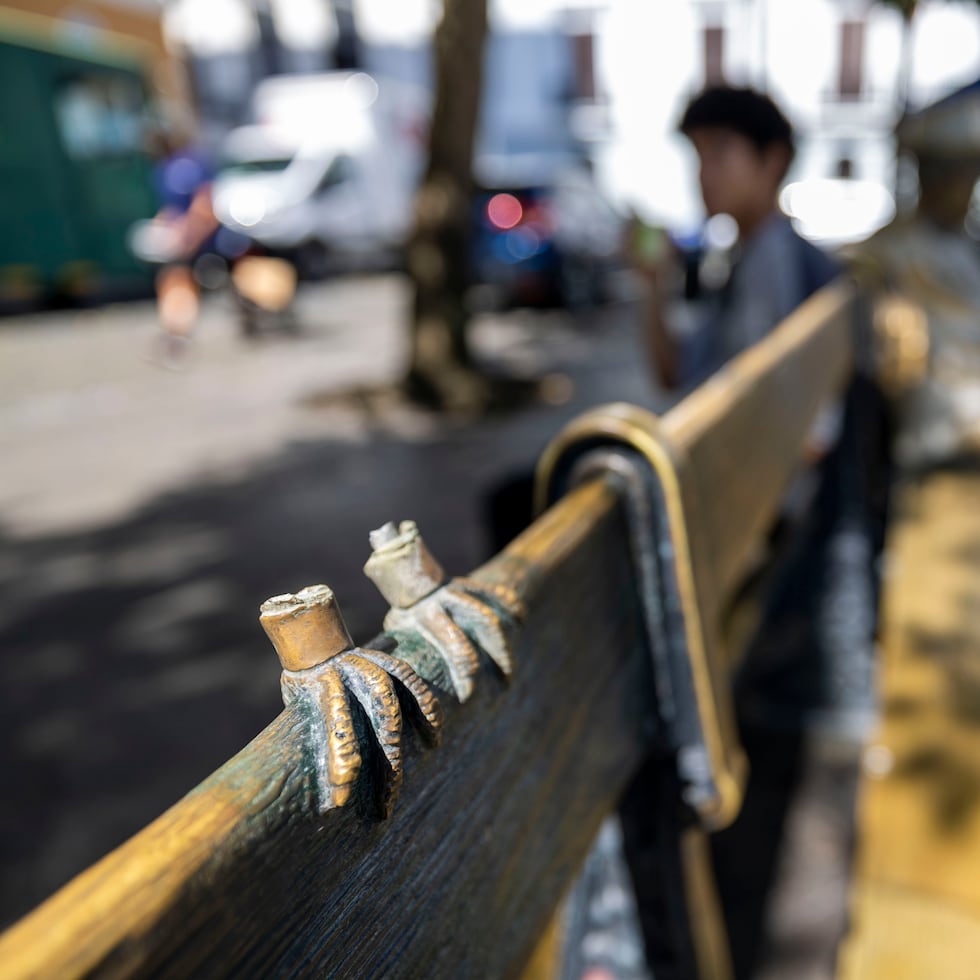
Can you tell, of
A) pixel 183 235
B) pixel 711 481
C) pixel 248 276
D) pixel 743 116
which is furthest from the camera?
pixel 248 276

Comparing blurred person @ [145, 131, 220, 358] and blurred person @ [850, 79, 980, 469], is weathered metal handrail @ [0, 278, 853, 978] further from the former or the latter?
blurred person @ [145, 131, 220, 358]

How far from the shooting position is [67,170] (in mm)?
12945

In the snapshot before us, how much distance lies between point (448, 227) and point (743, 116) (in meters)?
4.67

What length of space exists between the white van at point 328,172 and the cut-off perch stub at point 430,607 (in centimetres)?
1438

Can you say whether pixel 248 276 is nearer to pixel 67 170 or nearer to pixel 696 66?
pixel 67 170

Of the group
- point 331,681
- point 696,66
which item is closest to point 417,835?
point 331,681

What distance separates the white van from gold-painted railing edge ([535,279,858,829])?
13.6 m

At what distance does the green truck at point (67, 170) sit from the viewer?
1229 centimetres

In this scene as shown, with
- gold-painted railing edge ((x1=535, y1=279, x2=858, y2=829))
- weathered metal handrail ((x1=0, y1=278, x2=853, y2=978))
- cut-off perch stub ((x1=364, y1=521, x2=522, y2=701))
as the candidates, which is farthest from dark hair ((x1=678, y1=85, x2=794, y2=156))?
cut-off perch stub ((x1=364, y1=521, x2=522, y2=701))

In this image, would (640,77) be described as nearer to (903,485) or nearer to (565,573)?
(903,485)

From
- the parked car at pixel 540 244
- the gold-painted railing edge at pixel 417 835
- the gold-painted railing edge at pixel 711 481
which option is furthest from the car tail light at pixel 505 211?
the gold-painted railing edge at pixel 417 835

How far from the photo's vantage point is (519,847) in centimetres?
86

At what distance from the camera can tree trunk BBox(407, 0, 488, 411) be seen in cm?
660

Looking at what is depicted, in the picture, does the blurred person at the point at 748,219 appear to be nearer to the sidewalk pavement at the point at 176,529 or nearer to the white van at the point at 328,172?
the sidewalk pavement at the point at 176,529
